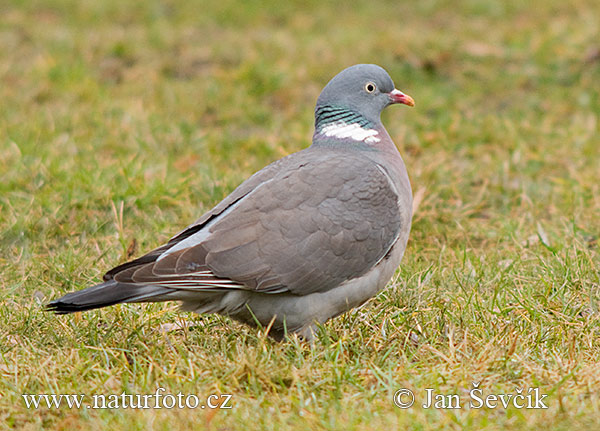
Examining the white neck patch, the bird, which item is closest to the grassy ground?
the bird

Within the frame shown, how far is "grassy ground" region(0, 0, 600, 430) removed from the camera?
10.3 ft

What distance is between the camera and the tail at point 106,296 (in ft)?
10.8

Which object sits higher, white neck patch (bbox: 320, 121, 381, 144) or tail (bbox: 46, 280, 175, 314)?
white neck patch (bbox: 320, 121, 381, 144)

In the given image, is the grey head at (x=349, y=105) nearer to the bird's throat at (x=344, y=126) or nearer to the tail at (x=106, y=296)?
the bird's throat at (x=344, y=126)

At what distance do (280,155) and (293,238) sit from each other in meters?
2.69

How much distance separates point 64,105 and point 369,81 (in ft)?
11.6

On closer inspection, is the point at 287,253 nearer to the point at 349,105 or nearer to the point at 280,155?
the point at 349,105

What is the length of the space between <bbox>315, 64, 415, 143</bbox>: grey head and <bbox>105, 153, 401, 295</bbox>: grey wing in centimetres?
40

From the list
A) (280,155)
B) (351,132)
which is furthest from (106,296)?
(280,155)

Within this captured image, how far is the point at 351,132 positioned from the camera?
161 inches

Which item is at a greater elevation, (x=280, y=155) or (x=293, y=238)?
(x=293, y=238)

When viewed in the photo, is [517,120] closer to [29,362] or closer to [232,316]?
[232,316]

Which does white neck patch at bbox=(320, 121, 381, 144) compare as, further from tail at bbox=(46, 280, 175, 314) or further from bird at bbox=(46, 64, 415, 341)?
tail at bbox=(46, 280, 175, 314)

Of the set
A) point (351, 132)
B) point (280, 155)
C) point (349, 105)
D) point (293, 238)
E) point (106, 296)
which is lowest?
point (280, 155)
